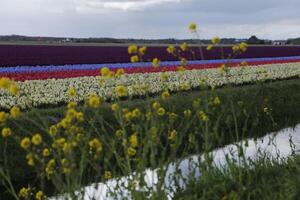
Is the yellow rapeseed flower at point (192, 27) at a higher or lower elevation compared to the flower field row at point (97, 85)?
higher

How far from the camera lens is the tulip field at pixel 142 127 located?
4.49 meters

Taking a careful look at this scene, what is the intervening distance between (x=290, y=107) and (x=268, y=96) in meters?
0.97

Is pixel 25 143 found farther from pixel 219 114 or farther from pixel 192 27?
pixel 219 114

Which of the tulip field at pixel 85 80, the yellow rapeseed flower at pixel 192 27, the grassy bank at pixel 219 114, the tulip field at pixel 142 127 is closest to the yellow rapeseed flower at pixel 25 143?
the tulip field at pixel 142 127

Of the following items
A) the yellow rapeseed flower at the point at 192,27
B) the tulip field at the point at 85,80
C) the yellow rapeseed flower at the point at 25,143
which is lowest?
the tulip field at the point at 85,80

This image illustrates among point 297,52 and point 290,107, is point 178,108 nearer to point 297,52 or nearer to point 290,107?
point 290,107

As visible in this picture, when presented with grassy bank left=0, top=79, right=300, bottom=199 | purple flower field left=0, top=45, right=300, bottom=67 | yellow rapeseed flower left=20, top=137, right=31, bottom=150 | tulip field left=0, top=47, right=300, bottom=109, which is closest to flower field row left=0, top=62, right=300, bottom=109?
tulip field left=0, top=47, right=300, bottom=109

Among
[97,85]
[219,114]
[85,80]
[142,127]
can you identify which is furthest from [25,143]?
[85,80]

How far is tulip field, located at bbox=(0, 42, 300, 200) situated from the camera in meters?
4.49

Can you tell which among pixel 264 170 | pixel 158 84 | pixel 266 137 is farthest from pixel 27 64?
pixel 264 170

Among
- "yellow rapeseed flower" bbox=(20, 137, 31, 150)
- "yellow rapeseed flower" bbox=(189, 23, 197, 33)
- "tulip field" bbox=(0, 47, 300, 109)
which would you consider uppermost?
"yellow rapeseed flower" bbox=(189, 23, 197, 33)

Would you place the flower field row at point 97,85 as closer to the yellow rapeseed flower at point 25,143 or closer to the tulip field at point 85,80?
the tulip field at point 85,80

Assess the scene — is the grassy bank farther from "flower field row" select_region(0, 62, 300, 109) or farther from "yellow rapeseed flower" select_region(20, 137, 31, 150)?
"yellow rapeseed flower" select_region(20, 137, 31, 150)

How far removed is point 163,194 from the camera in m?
4.59
